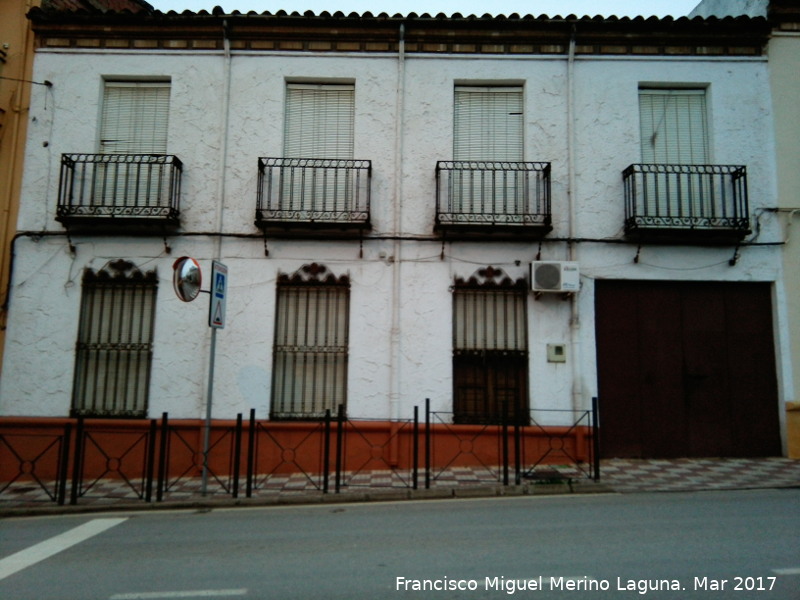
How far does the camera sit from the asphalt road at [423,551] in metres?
A: 4.40

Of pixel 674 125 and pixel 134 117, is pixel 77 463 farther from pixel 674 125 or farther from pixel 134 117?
pixel 674 125

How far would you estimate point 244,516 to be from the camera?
704cm

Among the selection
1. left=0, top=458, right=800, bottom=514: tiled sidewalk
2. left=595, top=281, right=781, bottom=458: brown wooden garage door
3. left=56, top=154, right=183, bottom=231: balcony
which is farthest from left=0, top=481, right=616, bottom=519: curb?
left=56, top=154, right=183, bottom=231: balcony

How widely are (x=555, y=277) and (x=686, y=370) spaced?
2.76m

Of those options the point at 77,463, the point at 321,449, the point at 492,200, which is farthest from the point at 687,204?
the point at 77,463

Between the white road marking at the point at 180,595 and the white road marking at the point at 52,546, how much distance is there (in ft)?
4.38

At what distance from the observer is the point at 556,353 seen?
9836 mm

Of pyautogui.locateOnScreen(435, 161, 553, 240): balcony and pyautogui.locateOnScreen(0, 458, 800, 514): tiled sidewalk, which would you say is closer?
pyautogui.locateOnScreen(0, 458, 800, 514): tiled sidewalk

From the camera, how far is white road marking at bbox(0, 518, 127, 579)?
516 centimetres

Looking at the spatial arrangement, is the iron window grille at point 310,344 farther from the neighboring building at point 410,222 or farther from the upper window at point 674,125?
the upper window at point 674,125

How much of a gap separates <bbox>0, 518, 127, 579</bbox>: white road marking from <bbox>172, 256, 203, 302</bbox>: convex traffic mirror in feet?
9.11

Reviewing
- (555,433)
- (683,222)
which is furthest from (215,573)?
(683,222)

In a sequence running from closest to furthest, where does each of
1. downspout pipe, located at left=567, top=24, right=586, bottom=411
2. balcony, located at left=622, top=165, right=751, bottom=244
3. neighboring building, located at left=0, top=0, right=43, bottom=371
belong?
A: downspout pipe, located at left=567, top=24, right=586, bottom=411
balcony, located at left=622, top=165, right=751, bottom=244
neighboring building, located at left=0, top=0, right=43, bottom=371

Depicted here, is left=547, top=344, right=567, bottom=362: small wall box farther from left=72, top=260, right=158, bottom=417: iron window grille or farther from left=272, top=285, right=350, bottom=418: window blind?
left=72, top=260, right=158, bottom=417: iron window grille
